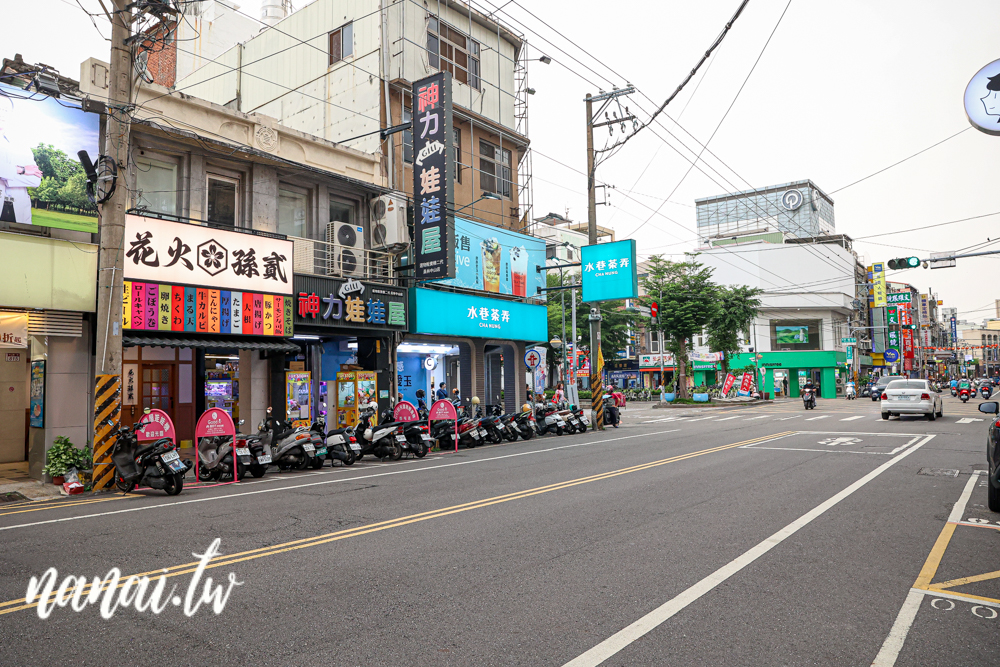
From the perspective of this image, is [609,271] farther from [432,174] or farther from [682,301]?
[682,301]

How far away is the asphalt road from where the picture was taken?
4.05 m

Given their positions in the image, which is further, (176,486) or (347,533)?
(176,486)

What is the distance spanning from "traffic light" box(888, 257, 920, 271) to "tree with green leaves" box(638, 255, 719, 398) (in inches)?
826

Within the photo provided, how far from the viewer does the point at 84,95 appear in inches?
522

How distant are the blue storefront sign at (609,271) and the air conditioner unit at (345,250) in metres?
9.10

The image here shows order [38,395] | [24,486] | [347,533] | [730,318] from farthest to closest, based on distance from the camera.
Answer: [730,318]
[38,395]
[24,486]
[347,533]

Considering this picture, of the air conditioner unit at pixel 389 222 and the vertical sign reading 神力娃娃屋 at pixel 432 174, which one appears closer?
the vertical sign reading 神力娃娃屋 at pixel 432 174

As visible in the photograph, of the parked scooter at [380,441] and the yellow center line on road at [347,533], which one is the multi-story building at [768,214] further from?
the yellow center line on road at [347,533]

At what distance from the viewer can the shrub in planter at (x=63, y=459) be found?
11.4m

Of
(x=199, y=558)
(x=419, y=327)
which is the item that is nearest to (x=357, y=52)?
(x=419, y=327)

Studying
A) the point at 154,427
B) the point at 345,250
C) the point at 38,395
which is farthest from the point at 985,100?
the point at 38,395

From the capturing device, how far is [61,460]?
37.4ft

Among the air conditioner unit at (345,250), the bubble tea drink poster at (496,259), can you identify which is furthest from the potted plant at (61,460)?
the bubble tea drink poster at (496,259)

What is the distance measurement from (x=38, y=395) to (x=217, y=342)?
3579 mm
